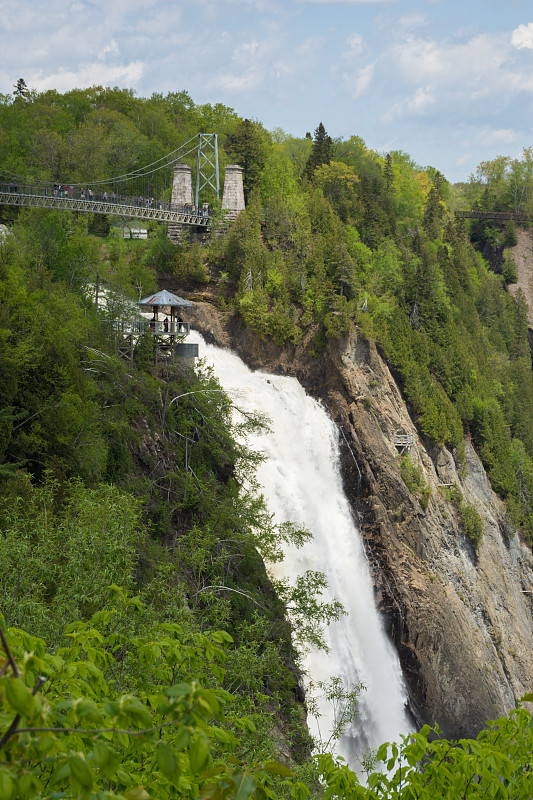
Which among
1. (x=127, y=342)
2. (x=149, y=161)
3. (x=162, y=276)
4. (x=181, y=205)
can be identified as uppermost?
(x=149, y=161)

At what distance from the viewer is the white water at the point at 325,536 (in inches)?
1155

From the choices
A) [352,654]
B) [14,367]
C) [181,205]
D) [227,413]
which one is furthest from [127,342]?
[181,205]

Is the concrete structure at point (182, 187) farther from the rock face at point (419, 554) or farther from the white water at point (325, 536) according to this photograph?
the white water at point (325, 536)

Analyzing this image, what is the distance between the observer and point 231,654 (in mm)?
15367

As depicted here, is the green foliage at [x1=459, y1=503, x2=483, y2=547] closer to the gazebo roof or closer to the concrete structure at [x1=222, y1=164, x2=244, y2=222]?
the gazebo roof

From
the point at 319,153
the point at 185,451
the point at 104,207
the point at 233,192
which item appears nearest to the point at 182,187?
the point at 233,192

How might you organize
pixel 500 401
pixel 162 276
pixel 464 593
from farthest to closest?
pixel 500 401
pixel 162 276
pixel 464 593

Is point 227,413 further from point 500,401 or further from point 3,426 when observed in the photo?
point 500,401

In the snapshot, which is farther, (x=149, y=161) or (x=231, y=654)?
(x=149, y=161)

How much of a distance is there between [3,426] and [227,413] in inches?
412

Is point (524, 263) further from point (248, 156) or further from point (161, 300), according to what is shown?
point (161, 300)

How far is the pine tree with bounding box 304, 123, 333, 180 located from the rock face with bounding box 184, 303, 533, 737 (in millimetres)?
20493

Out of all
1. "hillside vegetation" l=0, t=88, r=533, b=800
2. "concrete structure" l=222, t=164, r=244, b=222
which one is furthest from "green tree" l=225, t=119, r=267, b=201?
"concrete structure" l=222, t=164, r=244, b=222

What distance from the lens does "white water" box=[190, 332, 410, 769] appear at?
29.3m
